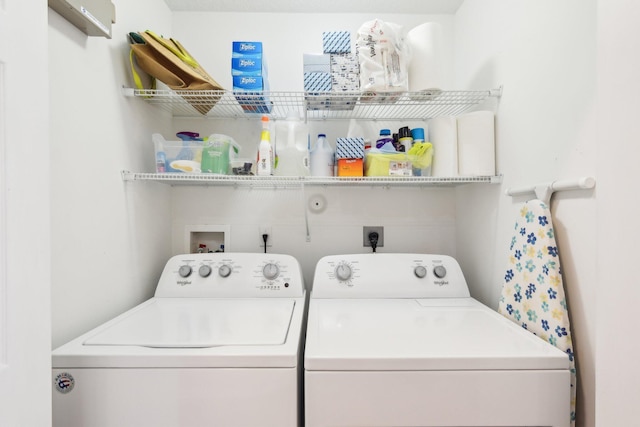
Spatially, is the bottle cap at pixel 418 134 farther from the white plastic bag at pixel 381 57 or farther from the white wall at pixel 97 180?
the white wall at pixel 97 180

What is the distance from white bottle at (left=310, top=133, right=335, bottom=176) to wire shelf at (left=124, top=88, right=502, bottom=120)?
20 centimetres

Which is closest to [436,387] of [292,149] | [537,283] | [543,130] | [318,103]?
[537,283]

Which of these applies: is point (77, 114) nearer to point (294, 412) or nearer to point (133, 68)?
point (133, 68)

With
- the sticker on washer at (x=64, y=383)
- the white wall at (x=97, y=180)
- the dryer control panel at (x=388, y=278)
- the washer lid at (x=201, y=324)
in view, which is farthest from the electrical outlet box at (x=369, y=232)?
the sticker on washer at (x=64, y=383)

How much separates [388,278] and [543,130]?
84cm

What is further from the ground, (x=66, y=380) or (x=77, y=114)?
(x=77, y=114)

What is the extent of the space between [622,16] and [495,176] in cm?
81

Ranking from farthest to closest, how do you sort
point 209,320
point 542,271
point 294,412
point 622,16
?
point 209,320, point 542,271, point 294,412, point 622,16

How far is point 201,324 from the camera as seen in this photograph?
1.10 m

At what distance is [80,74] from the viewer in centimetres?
110

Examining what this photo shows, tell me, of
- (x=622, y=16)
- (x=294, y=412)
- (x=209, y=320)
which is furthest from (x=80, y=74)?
(x=622, y=16)

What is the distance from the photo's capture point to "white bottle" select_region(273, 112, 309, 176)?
60.2 inches

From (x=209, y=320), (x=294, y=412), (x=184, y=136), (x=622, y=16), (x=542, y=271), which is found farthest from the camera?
(x=184, y=136)

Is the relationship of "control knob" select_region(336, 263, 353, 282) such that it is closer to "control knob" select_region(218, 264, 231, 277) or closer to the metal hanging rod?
"control knob" select_region(218, 264, 231, 277)
